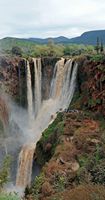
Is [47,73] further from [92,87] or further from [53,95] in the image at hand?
[92,87]

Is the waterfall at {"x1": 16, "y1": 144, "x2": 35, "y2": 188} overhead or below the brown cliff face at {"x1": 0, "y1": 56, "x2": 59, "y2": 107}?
below

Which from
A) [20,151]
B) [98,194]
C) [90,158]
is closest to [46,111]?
[20,151]

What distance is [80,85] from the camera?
4747cm

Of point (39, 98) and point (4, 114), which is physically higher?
point (39, 98)

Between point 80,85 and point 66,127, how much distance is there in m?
8.94

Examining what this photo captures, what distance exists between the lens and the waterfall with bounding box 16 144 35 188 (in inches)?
1585

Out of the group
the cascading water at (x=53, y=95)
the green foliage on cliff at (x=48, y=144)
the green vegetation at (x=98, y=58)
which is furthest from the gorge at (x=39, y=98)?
the green vegetation at (x=98, y=58)

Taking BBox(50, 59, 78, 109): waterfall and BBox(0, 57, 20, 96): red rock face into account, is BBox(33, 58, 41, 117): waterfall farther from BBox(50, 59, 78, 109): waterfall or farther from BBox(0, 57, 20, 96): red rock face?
BBox(0, 57, 20, 96): red rock face

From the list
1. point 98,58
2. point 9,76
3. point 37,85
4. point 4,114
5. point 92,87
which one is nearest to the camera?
point 92,87

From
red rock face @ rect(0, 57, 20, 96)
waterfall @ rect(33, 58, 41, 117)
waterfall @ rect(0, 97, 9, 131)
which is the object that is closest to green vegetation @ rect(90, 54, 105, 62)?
waterfall @ rect(33, 58, 41, 117)

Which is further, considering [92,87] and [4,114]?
[4,114]

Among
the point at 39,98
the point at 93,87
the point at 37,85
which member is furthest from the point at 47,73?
the point at 93,87

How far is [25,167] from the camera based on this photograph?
41125 millimetres

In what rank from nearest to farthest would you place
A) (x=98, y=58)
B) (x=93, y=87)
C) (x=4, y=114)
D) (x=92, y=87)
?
(x=93, y=87) → (x=92, y=87) → (x=98, y=58) → (x=4, y=114)
